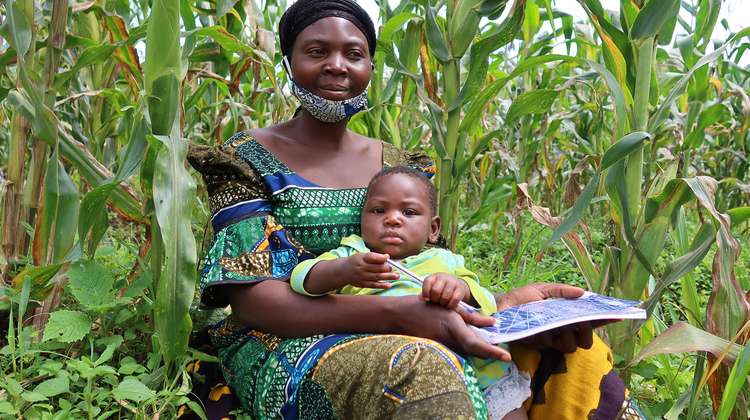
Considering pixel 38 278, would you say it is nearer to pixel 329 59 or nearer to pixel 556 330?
pixel 329 59

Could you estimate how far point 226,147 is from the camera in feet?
5.51

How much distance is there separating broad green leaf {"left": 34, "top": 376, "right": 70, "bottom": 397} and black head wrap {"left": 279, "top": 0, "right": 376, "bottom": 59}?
976mm

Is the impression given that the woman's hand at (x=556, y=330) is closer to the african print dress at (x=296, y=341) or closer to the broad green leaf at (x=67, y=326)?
the african print dress at (x=296, y=341)

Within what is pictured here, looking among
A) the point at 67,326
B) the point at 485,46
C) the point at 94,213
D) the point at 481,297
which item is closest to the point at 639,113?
the point at 485,46

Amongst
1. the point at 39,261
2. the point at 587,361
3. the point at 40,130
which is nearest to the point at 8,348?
the point at 39,261

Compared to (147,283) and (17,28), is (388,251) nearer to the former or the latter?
(147,283)

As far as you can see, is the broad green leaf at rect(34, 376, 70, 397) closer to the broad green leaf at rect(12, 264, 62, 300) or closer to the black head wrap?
the broad green leaf at rect(12, 264, 62, 300)

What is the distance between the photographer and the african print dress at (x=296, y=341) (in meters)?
1.17

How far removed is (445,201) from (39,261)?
1.23 metres

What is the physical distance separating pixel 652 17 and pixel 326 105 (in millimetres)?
840

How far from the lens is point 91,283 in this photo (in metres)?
1.64

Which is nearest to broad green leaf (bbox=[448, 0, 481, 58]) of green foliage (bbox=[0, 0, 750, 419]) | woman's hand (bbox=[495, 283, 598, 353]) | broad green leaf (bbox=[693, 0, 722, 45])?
green foliage (bbox=[0, 0, 750, 419])

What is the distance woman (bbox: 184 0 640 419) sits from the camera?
121cm

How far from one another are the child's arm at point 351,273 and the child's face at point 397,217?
6.5 inches
